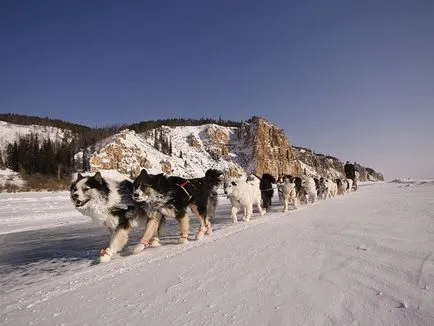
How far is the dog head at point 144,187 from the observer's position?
683cm

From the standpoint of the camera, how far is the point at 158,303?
3736 millimetres

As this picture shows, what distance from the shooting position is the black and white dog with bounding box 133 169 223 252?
7066 mm

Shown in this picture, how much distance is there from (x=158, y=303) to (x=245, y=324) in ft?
3.66

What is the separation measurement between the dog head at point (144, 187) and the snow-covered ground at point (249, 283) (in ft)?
3.48

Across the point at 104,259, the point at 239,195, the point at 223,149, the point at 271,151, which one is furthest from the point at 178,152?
the point at 104,259

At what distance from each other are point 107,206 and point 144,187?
2.51 feet

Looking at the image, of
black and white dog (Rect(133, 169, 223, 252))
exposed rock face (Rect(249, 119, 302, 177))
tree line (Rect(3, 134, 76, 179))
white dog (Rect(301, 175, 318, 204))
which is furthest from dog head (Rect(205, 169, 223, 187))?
exposed rock face (Rect(249, 119, 302, 177))

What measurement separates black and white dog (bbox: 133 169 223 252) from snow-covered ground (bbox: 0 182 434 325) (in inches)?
28.8

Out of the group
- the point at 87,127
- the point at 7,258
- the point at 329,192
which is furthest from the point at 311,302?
the point at 87,127

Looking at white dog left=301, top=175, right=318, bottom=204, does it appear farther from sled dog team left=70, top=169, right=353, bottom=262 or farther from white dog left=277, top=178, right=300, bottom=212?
sled dog team left=70, top=169, right=353, bottom=262

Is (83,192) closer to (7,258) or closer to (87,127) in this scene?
(7,258)

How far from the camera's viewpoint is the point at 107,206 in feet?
22.0

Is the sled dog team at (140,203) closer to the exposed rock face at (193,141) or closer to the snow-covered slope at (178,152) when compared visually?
the snow-covered slope at (178,152)

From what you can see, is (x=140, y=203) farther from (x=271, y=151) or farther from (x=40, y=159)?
(x=271, y=151)
